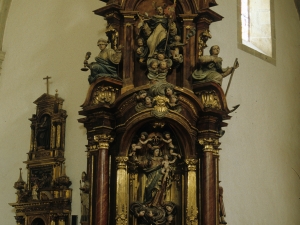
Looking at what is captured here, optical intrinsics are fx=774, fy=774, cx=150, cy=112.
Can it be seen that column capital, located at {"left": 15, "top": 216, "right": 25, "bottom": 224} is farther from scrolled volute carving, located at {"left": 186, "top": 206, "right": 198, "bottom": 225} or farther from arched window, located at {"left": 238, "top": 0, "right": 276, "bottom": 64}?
arched window, located at {"left": 238, "top": 0, "right": 276, "bottom": 64}

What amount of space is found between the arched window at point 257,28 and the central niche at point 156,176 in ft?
14.8

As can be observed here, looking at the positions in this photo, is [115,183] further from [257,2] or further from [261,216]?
[257,2]

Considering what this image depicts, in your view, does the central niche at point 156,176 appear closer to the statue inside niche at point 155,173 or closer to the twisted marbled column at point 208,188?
the statue inside niche at point 155,173

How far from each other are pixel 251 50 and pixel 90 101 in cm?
521

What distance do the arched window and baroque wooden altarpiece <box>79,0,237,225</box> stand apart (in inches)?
155

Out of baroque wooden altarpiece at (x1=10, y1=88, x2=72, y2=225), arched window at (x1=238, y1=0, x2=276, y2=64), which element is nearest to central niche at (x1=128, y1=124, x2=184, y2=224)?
baroque wooden altarpiece at (x1=10, y1=88, x2=72, y2=225)

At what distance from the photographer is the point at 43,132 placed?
1527cm

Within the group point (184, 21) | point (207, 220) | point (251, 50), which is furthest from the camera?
point (251, 50)

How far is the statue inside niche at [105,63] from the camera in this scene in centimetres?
1245

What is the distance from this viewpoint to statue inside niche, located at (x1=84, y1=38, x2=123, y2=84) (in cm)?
1245

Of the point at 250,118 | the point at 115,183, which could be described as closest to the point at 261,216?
the point at 250,118

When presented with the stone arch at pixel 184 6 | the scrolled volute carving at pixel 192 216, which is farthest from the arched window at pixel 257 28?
the scrolled volute carving at pixel 192 216

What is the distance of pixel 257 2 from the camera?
1739 cm

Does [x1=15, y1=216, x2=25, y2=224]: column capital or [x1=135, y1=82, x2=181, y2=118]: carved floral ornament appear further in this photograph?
[x1=15, y1=216, x2=25, y2=224]: column capital
